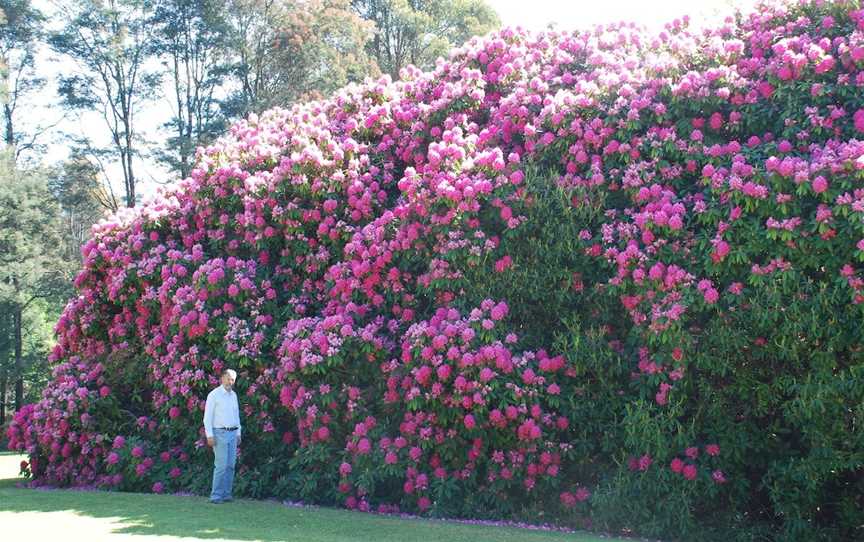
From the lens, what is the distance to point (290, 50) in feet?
102

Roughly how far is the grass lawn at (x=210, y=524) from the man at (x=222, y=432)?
0.24 m

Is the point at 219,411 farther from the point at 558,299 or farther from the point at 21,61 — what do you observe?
the point at 21,61

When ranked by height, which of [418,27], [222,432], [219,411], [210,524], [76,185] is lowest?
[210,524]

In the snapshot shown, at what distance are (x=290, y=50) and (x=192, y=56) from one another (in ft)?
14.7

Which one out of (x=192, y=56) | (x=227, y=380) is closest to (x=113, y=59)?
(x=192, y=56)

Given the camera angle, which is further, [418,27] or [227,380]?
[418,27]

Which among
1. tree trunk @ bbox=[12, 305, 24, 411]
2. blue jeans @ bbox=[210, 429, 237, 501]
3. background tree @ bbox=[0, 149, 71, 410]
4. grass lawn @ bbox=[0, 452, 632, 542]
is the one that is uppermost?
background tree @ bbox=[0, 149, 71, 410]

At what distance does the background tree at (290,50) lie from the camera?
1217 inches

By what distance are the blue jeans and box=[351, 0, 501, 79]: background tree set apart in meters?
26.4

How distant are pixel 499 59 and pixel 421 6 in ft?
83.2

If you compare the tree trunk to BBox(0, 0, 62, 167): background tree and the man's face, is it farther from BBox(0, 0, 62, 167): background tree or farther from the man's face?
the man's face

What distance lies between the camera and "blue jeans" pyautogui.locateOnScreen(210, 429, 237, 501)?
27.0ft

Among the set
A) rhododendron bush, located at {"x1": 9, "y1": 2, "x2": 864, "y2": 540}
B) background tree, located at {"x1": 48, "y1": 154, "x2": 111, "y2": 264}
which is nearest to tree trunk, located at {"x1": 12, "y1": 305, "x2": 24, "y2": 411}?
background tree, located at {"x1": 48, "y1": 154, "x2": 111, "y2": 264}

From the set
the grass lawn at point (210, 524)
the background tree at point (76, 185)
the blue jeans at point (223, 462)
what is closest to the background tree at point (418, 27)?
the background tree at point (76, 185)
